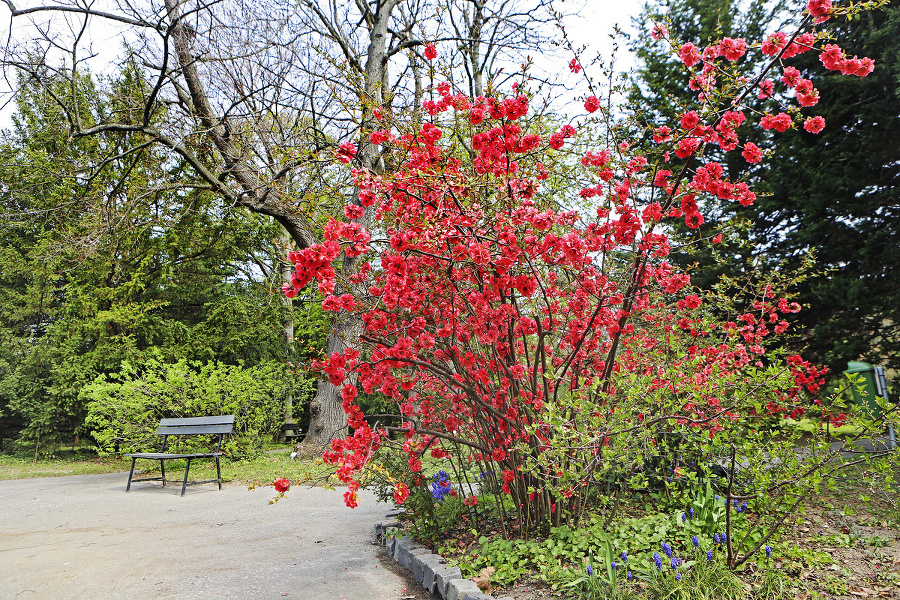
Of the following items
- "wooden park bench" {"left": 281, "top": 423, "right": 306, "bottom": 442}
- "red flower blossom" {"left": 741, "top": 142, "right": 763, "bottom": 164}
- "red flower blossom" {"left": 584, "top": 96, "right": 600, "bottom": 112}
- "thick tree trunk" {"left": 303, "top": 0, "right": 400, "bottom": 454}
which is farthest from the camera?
"wooden park bench" {"left": 281, "top": 423, "right": 306, "bottom": 442}

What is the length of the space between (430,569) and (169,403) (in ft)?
21.8

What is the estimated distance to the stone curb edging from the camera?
8.89 ft

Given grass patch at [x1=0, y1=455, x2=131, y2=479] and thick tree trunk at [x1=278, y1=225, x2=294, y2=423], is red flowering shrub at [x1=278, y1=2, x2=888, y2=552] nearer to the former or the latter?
grass patch at [x1=0, y1=455, x2=131, y2=479]

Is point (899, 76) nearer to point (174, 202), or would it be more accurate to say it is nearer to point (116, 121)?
point (116, 121)

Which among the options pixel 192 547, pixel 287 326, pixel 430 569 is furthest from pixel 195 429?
pixel 287 326

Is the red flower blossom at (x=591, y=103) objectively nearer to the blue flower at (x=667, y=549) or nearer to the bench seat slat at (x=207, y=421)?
the blue flower at (x=667, y=549)

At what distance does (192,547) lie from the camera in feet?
13.4

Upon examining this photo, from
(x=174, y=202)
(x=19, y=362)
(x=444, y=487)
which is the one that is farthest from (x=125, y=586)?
(x=19, y=362)

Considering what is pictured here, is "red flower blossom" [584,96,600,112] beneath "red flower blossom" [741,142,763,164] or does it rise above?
above

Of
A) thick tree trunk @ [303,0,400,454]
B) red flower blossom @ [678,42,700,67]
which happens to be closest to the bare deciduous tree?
thick tree trunk @ [303,0,400,454]

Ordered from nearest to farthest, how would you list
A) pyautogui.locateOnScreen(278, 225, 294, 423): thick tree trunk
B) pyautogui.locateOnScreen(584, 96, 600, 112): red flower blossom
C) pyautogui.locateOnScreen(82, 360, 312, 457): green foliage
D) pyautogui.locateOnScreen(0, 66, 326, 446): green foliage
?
pyautogui.locateOnScreen(584, 96, 600, 112): red flower blossom
pyautogui.locateOnScreen(82, 360, 312, 457): green foliage
pyautogui.locateOnScreen(0, 66, 326, 446): green foliage
pyautogui.locateOnScreen(278, 225, 294, 423): thick tree trunk

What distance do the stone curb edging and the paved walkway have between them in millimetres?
125

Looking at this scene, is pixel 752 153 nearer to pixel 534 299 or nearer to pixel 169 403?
pixel 534 299

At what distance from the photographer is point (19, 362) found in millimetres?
11953
